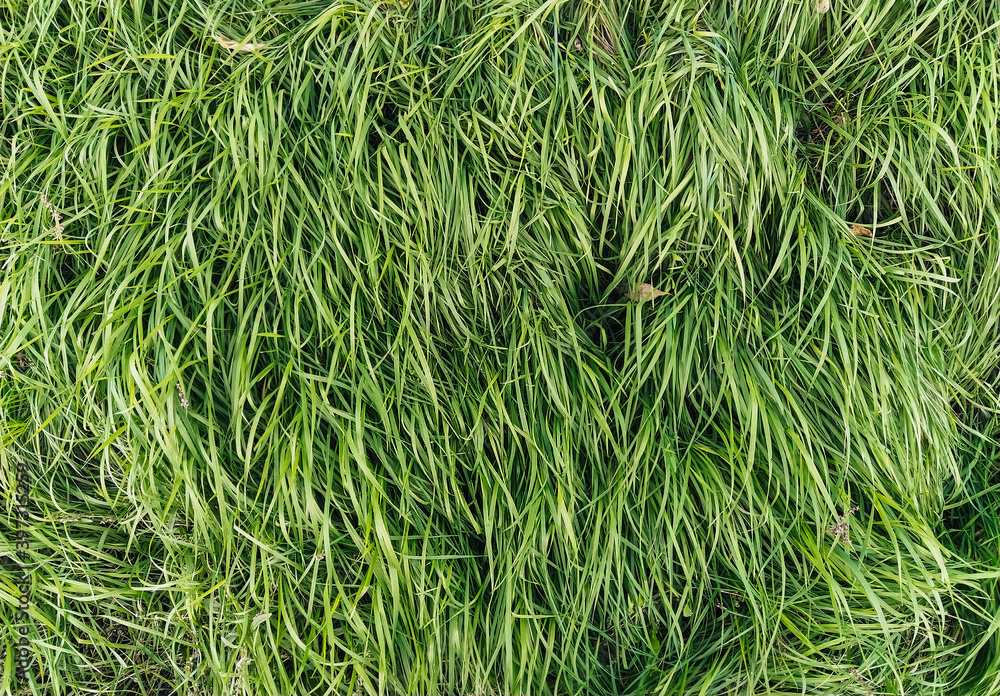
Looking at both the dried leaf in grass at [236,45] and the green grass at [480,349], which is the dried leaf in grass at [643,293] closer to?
the green grass at [480,349]

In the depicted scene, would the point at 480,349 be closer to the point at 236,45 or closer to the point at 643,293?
the point at 643,293

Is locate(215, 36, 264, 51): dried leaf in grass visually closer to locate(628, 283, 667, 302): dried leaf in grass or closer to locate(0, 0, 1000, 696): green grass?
locate(0, 0, 1000, 696): green grass

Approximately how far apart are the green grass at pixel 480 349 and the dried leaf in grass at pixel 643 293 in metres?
0.01

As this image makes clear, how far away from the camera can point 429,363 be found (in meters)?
1.16

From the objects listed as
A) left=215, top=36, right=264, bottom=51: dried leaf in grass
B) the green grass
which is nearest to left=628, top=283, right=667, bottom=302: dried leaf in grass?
the green grass

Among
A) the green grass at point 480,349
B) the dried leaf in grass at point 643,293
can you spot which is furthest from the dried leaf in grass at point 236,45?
the dried leaf in grass at point 643,293

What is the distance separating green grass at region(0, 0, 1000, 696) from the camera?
3.65ft

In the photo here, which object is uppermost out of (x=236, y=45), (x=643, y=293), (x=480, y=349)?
(x=236, y=45)

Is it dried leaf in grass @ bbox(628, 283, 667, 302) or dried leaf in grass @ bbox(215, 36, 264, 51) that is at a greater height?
dried leaf in grass @ bbox(215, 36, 264, 51)

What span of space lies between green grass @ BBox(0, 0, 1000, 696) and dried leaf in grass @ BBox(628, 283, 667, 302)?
1cm

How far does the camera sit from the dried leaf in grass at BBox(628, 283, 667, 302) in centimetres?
119

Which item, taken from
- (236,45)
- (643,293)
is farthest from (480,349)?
(236,45)

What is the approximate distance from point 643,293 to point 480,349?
353mm

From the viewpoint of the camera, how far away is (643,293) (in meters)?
1.20
